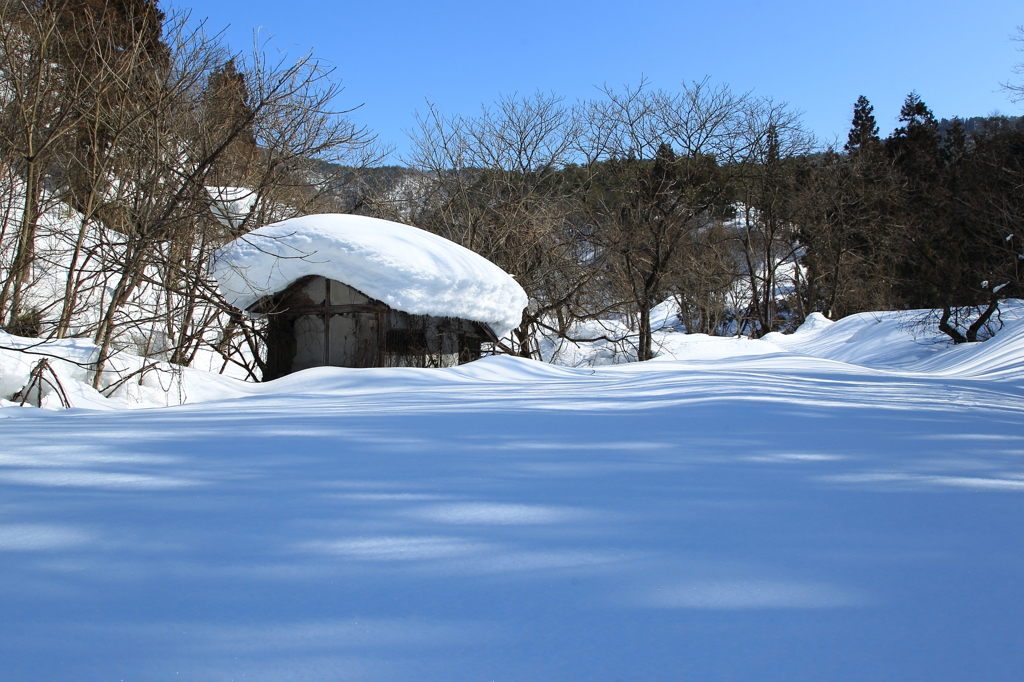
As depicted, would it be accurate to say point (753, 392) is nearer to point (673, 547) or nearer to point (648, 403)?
point (648, 403)

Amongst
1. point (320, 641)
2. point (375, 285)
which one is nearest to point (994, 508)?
point (320, 641)

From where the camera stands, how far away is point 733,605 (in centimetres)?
149

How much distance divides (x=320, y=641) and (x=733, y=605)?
2.95 feet

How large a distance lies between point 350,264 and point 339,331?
111 centimetres

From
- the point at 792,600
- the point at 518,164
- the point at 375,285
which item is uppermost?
the point at 518,164

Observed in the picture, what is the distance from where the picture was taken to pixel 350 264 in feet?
26.5

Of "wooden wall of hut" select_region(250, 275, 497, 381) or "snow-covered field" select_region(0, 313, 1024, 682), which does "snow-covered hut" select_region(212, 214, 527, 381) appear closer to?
→ "wooden wall of hut" select_region(250, 275, 497, 381)

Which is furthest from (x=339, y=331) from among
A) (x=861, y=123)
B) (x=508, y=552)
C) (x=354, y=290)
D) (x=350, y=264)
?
(x=861, y=123)

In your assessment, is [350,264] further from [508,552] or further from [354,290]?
[508,552]

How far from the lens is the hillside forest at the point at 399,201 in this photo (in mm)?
6898

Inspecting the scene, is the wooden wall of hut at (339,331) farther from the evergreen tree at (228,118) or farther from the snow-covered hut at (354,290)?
the evergreen tree at (228,118)

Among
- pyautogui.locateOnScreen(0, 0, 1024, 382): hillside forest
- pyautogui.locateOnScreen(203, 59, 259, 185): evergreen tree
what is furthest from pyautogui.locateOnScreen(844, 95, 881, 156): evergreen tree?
pyautogui.locateOnScreen(203, 59, 259, 185): evergreen tree

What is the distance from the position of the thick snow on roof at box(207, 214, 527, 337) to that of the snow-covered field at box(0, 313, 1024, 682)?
4.59 m

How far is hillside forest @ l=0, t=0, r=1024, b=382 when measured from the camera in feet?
22.6
